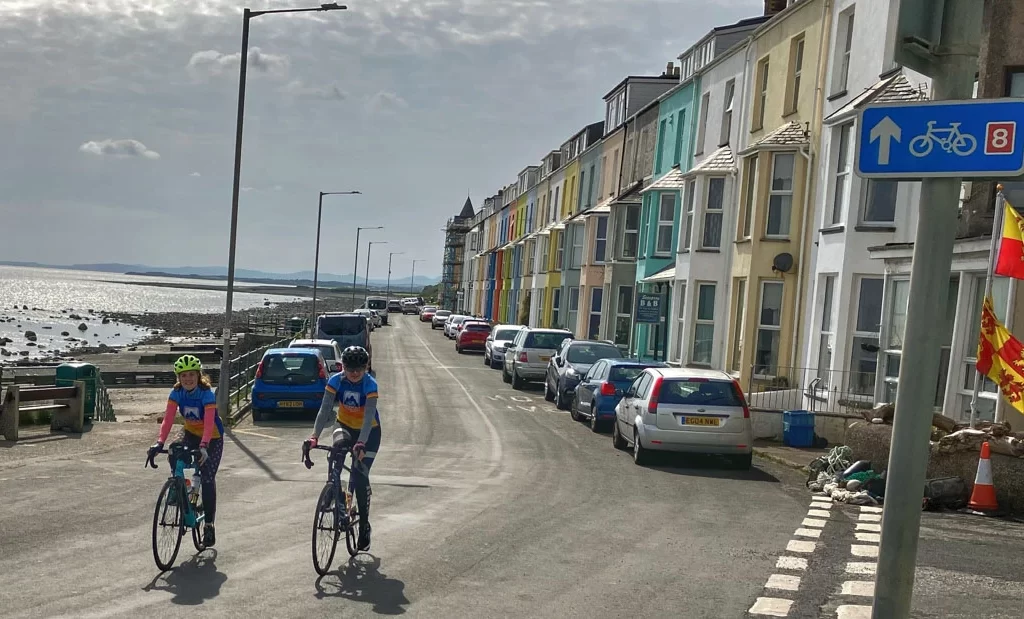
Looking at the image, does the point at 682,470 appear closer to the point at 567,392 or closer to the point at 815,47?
the point at 567,392

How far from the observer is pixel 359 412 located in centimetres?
934

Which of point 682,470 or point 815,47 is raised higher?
point 815,47

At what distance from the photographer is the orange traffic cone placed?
13648mm

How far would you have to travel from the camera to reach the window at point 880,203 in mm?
21375

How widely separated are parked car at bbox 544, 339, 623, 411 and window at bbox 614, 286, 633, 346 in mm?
15565

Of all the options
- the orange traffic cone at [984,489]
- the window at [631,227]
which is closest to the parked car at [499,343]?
the window at [631,227]

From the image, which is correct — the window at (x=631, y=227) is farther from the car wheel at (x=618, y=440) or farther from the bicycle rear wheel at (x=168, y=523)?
the bicycle rear wheel at (x=168, y=523)

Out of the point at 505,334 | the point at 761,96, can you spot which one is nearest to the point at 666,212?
the point at 761,96

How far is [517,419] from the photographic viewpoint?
2497cm

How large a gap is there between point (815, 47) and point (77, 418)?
56.7 ft

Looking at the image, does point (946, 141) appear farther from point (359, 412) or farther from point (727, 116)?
point (727, 116)

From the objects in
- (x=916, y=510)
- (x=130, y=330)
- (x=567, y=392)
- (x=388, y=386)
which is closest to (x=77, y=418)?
(x=567, y=392)

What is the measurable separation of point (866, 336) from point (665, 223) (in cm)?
1540

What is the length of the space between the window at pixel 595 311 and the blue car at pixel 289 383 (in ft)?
86.5
